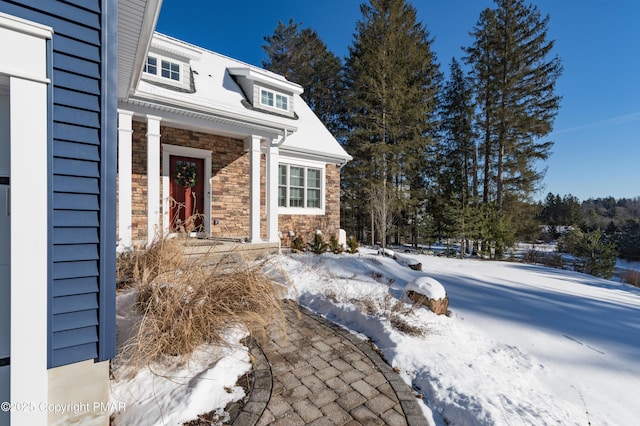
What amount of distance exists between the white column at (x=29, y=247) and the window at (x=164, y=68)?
5.83 m

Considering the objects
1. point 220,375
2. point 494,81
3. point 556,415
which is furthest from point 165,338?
point 494,81

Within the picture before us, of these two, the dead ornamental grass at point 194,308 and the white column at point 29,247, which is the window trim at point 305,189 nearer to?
the dead ornamental grass at point 194,308

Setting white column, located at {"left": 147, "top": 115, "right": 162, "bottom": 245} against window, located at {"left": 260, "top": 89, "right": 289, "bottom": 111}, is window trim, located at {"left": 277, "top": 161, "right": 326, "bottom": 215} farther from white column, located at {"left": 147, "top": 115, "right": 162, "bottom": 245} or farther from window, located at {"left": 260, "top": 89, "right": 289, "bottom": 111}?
white column, located at {"left": 147, "top": 115, "right": 162, "bottom": 245}

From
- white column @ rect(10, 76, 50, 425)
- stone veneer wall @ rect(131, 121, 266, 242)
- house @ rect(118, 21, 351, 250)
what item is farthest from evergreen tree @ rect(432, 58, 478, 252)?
white column @ rect(10, 76, 50, 425)

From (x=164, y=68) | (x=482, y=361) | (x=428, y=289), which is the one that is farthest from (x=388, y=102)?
(x=482, y=361)

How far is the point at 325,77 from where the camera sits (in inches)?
740

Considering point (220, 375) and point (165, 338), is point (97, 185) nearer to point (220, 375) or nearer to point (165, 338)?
point (165, 338)

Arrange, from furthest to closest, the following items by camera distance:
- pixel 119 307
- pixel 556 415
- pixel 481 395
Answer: pixel 119 307 → pixel 481 395 → pixel 556 415

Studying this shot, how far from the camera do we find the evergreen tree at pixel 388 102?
14.0 meters

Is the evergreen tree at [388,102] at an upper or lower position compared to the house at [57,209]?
upper

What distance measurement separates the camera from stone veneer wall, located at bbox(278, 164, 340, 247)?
27.5 feet

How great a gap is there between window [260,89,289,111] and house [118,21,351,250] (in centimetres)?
3

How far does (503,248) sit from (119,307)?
44.0 ft

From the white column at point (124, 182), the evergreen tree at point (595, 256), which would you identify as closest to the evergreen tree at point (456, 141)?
the evergreen tree at point (595, 256)
